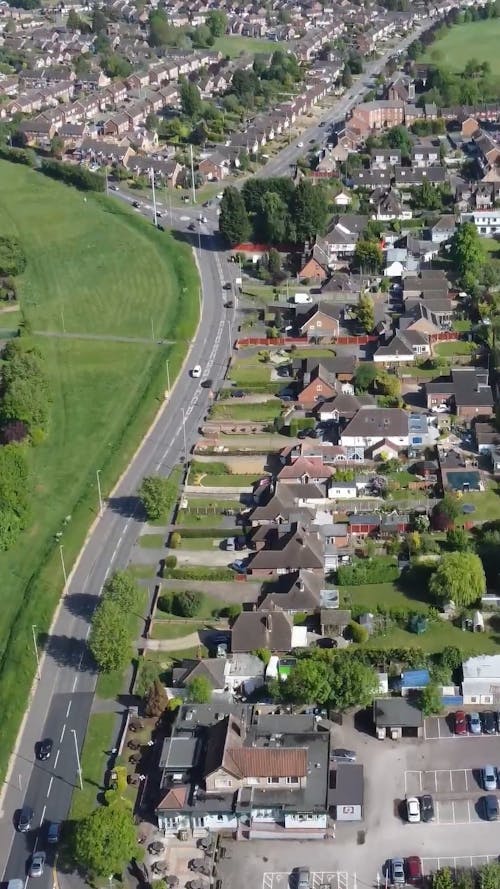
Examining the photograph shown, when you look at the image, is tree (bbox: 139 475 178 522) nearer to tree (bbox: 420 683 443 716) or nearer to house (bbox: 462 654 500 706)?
tree (bbox: 420 683 443 716)

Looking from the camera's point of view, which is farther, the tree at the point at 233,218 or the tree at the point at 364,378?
the tree at the point at 233,218

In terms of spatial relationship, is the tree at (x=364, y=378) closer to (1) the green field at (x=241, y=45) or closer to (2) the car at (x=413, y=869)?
(2) the car at (x=413, y=869)

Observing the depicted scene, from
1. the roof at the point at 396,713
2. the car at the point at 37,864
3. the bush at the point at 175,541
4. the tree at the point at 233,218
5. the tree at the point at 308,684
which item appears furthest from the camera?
the tree at the point at 233,218

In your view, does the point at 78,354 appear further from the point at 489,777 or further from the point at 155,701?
the point at 489,777

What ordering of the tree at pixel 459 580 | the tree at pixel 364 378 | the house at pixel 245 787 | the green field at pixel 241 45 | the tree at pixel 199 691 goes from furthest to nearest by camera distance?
the green field at pixel 241 45, the tree at pixel 364 378, the tree at pixel 459 580, the tree at pixel 199 691, the house at pixel 245 787

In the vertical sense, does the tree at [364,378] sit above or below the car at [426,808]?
above

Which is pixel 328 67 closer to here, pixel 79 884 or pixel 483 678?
A: pixel 483 678

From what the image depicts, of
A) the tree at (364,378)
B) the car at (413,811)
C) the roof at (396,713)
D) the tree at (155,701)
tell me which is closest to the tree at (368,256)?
the tree at (364,378)
